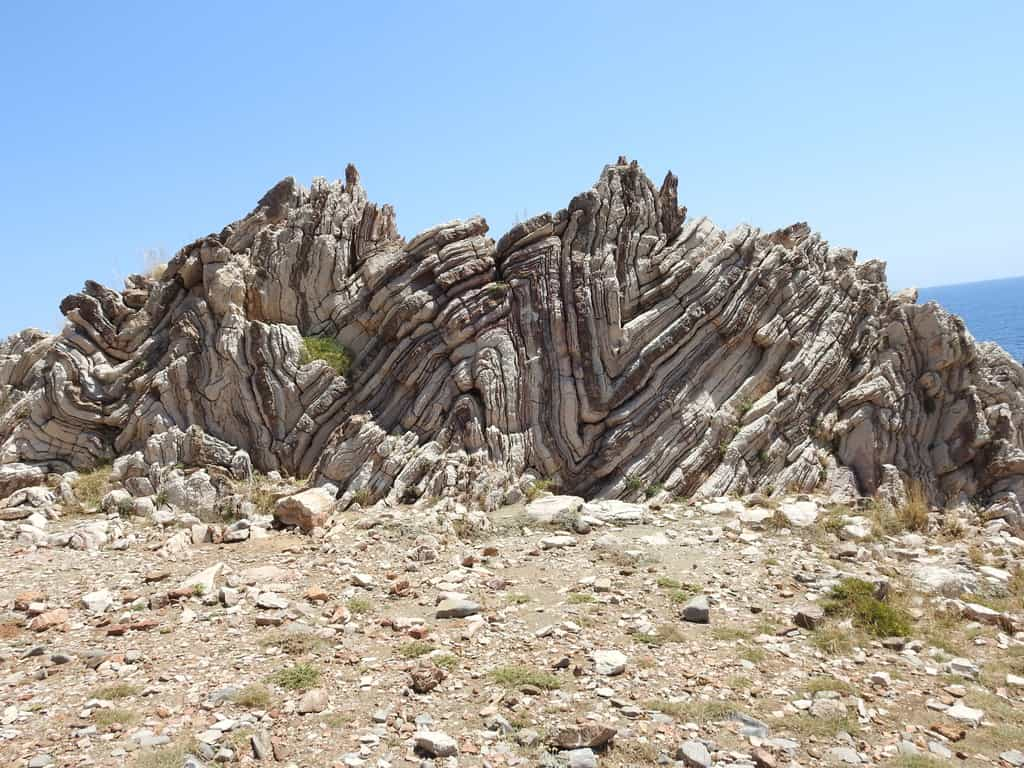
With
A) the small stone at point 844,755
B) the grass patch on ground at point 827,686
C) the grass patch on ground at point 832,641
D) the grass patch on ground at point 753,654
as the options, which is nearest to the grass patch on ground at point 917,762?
the small stone at point 844,755

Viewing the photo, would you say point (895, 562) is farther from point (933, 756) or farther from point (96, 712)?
point (96, 712)

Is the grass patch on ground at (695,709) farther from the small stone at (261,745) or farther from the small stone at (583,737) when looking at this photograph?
the small stone at (261,745)

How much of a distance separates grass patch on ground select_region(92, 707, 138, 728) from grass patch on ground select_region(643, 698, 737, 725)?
5.38 metres

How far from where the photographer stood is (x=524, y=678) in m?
8.34

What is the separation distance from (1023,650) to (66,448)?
18721 millimetres

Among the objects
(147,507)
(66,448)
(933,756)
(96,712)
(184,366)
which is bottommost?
(933,756)

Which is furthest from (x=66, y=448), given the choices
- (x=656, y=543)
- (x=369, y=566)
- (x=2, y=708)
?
(x=656, y=543)

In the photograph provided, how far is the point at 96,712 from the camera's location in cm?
768

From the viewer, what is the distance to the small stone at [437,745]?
278 inches

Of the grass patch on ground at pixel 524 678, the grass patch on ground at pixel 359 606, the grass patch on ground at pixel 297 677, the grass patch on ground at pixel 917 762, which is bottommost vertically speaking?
the grass patch on ground at pixel 917 762

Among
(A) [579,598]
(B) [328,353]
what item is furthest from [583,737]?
(B) [328,353]

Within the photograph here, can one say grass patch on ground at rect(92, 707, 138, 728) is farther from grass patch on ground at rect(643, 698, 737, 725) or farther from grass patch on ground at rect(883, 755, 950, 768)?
grass patch on ground at rect(883, 755, 950, 768)

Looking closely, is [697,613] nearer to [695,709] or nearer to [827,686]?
[827,686]

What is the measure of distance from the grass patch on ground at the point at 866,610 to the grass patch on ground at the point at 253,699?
289 inches
